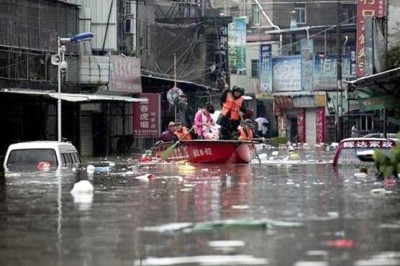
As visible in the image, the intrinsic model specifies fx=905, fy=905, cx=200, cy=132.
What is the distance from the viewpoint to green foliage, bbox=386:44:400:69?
32.5 metres

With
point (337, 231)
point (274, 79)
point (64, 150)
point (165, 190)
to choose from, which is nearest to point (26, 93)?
point (64, 150)

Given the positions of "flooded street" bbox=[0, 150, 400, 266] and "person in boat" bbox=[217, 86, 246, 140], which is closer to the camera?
"flooded street" bbox=[0, 150, 400, 266]

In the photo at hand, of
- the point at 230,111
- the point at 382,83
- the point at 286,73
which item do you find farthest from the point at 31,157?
the point at 286,73

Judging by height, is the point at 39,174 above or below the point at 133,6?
below

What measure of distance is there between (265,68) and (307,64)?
3.69 m

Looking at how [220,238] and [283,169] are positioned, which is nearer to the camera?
[220,238]

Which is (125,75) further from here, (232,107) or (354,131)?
(354,131)

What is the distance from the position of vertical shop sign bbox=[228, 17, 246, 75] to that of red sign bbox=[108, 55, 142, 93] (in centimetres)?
1500

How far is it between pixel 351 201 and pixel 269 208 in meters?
1.72

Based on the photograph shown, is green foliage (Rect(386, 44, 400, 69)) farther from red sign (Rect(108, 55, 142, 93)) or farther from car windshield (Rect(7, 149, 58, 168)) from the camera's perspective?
car windshield (Rect(7, 149, 58, 168))

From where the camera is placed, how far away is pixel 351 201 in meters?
14.3

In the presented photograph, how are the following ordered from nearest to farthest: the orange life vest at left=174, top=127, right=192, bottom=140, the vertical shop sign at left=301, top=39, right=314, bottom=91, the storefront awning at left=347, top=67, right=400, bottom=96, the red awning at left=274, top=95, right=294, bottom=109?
the storefront awning at left=347, top=67, right=400, bottom=96 < the orange life vest at left=174, top=127, right=192, bottom=140 < the vertical shop sign at left=301, top=39, right=314, bottom=91 < the red awning at left=274, top=95, right=294, bottom=109

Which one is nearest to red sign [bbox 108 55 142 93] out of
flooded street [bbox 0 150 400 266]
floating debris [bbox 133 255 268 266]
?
flooded street [bbox 0 150 400 266]

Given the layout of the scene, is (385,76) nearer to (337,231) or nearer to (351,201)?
(351,201)
